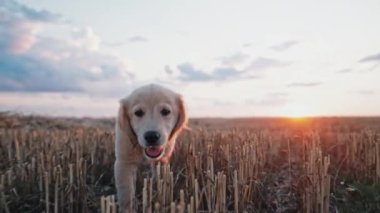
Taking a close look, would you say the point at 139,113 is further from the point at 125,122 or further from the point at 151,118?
the point at 125,122

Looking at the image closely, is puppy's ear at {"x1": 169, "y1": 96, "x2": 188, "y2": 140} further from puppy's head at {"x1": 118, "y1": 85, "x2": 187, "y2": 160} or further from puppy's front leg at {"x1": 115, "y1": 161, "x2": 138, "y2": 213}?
puppy's front leg at {"x1": 115, "y1": 161, "x2": 138, "y2": 213}

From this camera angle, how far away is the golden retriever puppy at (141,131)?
5.55 metres

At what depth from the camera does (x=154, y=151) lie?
5.69 metres

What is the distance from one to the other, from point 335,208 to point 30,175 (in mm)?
3524

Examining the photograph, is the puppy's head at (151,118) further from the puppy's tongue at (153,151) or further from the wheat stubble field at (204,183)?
the wheat stubble field at (204,183)

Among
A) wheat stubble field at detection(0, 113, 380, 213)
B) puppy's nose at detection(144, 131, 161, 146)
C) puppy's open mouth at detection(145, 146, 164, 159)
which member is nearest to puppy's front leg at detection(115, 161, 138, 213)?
wheat stubble field at detection(0, 113, 380, 213)

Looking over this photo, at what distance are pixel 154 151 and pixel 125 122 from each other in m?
0.64

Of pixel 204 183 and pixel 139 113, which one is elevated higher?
pixel 139 113

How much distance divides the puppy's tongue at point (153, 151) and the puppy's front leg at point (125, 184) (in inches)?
11.2

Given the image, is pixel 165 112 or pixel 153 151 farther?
pixel 165 112

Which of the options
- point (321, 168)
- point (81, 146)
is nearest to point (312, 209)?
point (321, 168)

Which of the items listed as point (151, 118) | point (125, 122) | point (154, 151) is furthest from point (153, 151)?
point (125, 122)

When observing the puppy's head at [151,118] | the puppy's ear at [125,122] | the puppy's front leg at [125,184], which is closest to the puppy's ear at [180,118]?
→ the puppy's head at [151,118]

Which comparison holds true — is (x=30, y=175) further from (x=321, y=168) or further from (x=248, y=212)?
(x=321, y=168)
